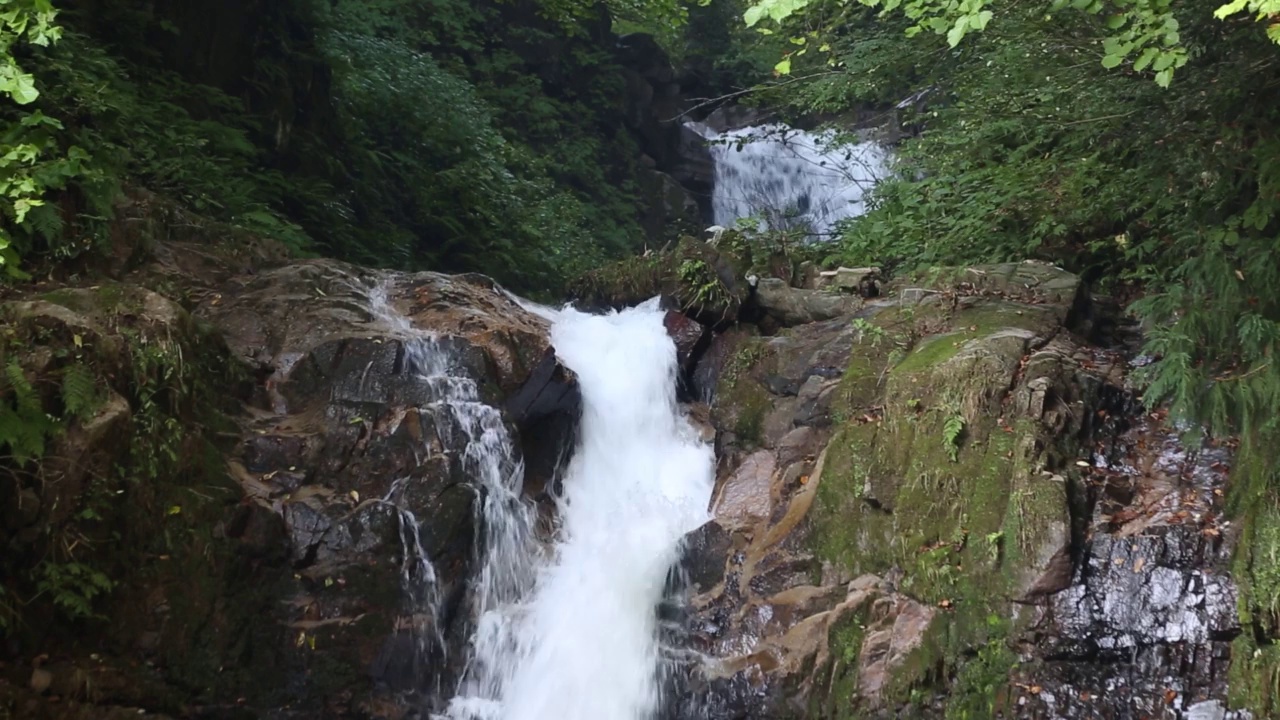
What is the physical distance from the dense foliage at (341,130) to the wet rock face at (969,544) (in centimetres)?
516

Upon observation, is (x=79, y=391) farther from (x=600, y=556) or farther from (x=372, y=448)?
(x=600, y=556)

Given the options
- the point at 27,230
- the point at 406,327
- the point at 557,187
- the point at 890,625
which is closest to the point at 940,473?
the point at 890,625

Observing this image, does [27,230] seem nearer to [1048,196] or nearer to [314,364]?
[314,364]

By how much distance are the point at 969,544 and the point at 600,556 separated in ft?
9.94

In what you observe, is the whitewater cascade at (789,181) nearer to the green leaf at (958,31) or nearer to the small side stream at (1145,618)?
the small side stream at (1145,618)

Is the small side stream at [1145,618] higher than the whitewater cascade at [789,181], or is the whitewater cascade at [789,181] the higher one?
the whitewater cascade at [789,181]

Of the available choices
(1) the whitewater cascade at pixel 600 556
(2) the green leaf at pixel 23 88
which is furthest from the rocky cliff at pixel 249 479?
(2) the green leaf at pixel 23 88

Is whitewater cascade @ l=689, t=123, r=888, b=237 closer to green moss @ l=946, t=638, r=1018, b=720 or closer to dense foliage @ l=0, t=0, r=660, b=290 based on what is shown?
dense foliage @ l=0, t=0, r=660, b=290

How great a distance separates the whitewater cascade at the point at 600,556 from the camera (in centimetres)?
680

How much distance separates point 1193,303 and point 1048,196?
130 inches

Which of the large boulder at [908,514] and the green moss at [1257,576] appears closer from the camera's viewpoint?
the green moss at [1257,576]

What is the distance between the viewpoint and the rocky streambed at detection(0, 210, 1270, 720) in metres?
5.43

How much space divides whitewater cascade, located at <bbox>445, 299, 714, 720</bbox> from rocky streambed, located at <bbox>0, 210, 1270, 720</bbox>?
0.28 meters

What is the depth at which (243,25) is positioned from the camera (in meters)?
10.6
